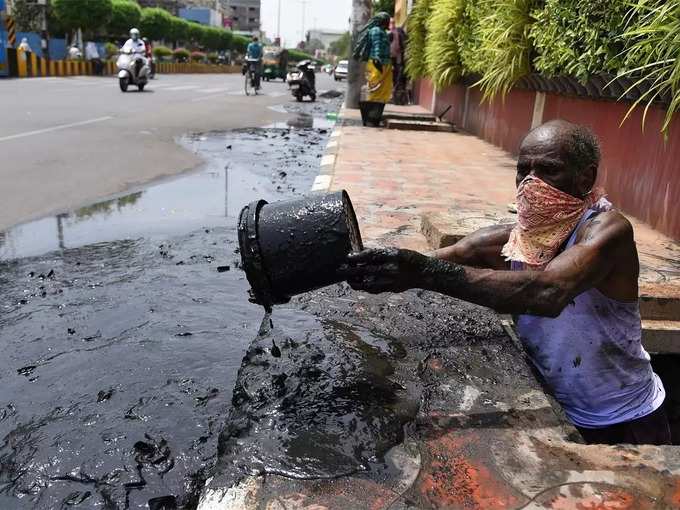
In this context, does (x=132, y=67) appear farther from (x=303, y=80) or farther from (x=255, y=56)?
(x=303, y=80)

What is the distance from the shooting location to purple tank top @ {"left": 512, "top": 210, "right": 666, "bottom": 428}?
2.07 m

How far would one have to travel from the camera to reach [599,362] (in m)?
2.12

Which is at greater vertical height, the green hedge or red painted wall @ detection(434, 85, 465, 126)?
the green hedge

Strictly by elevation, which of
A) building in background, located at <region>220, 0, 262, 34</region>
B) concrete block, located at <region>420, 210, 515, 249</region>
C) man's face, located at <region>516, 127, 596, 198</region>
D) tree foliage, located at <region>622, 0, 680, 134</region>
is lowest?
concrete block, located at <region>420, 210, 515, 249</region>

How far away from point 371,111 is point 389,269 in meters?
10.0

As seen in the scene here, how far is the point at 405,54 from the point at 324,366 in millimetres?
15991

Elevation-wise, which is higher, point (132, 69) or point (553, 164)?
point (132, 69)

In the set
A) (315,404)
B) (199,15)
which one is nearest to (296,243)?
(315,404)

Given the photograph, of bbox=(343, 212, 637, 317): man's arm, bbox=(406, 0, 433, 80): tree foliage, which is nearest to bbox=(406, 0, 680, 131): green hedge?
bbox=(343, 212, 637, 317): man's arm

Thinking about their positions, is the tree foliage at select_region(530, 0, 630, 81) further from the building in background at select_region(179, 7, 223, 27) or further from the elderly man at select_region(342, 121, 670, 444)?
the building in background at select_region(179, 7, 223, 27)

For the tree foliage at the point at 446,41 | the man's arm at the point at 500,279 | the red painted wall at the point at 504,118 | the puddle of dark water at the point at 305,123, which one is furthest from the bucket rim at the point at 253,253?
the puddle of dark water at the point at 305,123

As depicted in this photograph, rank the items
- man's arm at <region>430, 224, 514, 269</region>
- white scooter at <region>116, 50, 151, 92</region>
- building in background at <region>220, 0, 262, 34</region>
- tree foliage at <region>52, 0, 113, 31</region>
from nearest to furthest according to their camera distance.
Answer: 1. man's arm at <region>430, 224, 514, 269</region>
2. white scooter at <region>116, 50, 151, 92</region>
3. tree foliage at <region>52, 0, 113, 31</region>
4. building in background at <region>220, 0, 262, 34</region>

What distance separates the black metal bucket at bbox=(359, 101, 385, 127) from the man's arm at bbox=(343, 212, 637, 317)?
32.1ft

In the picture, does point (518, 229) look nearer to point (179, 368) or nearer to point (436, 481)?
point (436, 481)
